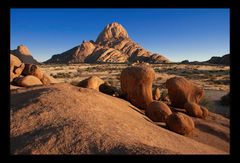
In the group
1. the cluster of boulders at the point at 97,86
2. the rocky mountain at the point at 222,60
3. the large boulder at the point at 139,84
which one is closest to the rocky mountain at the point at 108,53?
the rocky mountain at the point at 222,60

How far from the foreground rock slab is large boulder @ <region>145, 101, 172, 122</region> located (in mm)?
2509

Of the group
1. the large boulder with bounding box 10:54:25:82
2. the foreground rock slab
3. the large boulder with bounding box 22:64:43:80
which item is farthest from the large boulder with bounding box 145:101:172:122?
the large boulder with bounding box 10:54:25:82

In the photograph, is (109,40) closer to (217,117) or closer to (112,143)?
(217,117)

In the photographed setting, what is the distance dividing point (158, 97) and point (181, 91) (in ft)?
5.88

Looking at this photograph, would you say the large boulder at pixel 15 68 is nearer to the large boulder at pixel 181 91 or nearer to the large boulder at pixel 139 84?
the large boulder at pixel 139 84

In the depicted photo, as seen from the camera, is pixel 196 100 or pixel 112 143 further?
pixel 196 100

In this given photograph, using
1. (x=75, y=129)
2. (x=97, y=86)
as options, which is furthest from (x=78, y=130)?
(x=97, y=86)

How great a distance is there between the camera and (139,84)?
1197 centimetres

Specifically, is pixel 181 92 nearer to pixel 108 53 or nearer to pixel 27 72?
pixel 27 72

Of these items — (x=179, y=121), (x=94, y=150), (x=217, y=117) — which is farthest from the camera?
(x=217, y=117)

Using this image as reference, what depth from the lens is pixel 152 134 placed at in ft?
23.4

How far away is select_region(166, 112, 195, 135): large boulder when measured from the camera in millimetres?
9289
